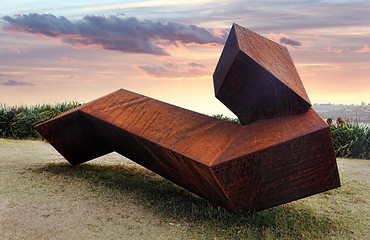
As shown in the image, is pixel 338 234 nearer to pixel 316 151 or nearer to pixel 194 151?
pixel 316 151

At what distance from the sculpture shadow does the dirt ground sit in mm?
189

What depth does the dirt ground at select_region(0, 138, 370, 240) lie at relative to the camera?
3.94m

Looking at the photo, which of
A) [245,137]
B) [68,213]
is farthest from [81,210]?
[245,137]

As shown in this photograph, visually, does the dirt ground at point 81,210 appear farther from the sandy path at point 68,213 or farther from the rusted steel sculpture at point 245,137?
the rusted steel sculpture at point 245,137

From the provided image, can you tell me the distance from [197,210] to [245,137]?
49.0 inches

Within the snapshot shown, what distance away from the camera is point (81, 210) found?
4516 millimetres

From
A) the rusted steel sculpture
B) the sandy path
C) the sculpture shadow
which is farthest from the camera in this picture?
the sculpture shadow

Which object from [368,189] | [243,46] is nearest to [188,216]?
[243,46]

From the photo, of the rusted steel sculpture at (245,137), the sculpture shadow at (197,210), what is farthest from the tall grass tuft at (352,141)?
the rusted steel sculpture at (245,137)

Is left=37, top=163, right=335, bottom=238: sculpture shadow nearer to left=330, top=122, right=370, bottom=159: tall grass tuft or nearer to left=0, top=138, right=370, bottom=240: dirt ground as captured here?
left=0, top=138, right=370, bottom=240: dirt ground

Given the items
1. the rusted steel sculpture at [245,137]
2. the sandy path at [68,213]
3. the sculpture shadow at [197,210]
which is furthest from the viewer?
the sculpture shadow at [197,210]

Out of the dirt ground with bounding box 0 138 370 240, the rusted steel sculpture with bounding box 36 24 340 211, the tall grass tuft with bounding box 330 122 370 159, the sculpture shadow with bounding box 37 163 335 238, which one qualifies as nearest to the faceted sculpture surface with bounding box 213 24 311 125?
the rusted steel sculpture with bounding box 36 24 340 211

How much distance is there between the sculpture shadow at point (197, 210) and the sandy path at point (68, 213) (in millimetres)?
224

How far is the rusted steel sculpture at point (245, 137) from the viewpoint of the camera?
369 centimetres
